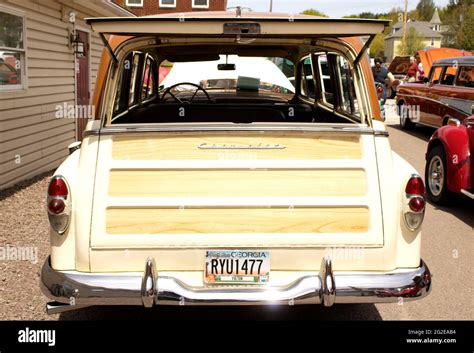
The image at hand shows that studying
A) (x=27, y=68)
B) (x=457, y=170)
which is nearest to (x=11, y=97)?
(x=27, y=68)

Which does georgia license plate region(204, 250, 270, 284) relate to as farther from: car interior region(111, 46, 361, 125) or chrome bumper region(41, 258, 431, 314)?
car interior region(111, 46, 361, 125)

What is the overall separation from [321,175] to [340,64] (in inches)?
68.0

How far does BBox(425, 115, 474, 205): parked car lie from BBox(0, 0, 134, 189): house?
227 inches

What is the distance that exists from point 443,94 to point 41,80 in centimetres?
844

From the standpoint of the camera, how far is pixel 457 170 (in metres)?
6.38

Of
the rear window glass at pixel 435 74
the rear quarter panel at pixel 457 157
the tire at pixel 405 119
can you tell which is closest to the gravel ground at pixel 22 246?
the rear quarter panel at pixel 457 157

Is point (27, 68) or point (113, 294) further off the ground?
point (27, 68)

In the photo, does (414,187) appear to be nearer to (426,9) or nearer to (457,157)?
(457,157)

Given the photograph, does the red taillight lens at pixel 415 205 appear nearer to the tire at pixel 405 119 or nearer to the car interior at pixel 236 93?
the car interior at pixel 236 93

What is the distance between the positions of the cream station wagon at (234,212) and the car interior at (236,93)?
0.62 metres

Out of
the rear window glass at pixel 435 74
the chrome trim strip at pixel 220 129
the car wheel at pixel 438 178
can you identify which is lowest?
the car wheel at pixel 438 178

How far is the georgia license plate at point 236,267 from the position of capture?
3.08m

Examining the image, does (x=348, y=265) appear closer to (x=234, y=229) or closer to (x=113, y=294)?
(x=234, y=229)

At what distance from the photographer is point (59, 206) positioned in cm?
311
